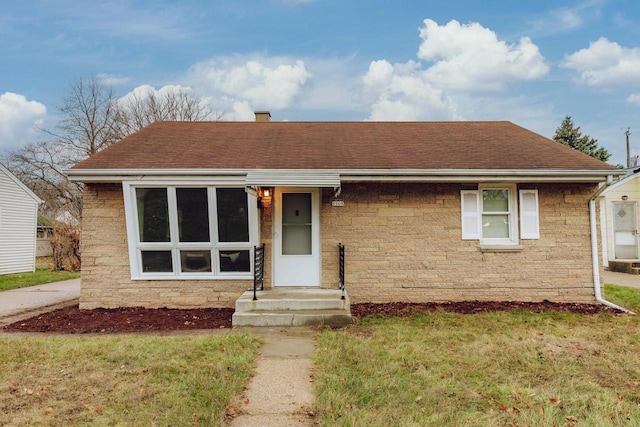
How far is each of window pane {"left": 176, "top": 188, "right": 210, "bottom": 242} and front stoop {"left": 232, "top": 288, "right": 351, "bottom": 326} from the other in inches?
66.2

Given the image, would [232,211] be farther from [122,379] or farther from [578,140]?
[578,140]

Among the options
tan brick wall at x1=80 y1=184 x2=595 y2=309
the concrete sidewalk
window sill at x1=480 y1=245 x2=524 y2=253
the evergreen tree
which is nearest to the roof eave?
tan brick wall at x1=80 y1=184 x2=595 y2=309

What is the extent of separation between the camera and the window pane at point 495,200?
8.16 metres

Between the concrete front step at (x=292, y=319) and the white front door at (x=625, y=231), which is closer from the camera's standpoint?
the concrete front step at (x=292, y=319)

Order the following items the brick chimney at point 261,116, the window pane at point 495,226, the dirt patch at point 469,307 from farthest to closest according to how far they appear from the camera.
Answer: the brick chimney at point 261,116 → the window pane at point 495,226 → the dirt patch at point 469,307

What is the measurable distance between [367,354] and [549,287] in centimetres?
543

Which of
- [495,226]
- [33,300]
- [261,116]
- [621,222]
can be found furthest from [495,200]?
[33,300]

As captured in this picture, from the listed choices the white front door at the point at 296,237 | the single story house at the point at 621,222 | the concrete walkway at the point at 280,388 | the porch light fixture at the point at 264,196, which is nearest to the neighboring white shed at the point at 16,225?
the porch light fixture at the point at 264,196

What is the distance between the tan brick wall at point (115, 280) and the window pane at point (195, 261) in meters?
0.28

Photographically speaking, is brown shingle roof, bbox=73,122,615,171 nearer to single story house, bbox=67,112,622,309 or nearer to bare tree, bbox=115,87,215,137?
single story house, bbox=67,112,622,309

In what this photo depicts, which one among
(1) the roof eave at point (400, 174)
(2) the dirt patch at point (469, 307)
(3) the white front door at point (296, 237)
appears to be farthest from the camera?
(3) the white front door at point (296, 237)

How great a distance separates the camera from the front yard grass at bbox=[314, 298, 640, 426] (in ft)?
10.7

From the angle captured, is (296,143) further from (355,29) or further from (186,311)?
(355,29)

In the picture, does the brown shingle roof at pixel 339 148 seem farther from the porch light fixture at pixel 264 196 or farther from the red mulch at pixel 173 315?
the red mulch at pixel 173 315
